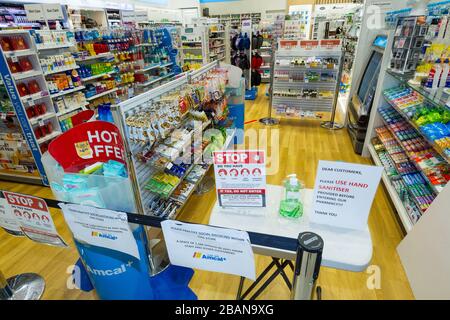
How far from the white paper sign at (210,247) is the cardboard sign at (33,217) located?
65cm

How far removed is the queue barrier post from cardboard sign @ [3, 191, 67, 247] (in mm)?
1059

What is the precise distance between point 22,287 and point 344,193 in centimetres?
255

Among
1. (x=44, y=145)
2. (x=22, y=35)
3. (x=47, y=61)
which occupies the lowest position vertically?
(x=44, y=145)

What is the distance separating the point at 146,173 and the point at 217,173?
135 centimetres

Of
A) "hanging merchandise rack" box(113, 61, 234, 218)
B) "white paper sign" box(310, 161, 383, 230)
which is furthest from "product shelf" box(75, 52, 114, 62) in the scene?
"white paper sign" box(310, 161, 383, 230)

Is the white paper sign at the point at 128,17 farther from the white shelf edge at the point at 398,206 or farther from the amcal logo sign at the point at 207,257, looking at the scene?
the amcal logo sign at the point at 207,257

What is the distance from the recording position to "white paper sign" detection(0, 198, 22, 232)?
1.32m

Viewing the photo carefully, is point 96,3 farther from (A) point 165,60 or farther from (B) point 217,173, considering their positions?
(B) point 217,173

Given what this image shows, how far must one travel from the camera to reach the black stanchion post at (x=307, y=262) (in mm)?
837

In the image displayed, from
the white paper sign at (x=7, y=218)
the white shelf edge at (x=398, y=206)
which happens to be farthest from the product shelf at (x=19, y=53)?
the white shelf edge at (x=398, y=206)

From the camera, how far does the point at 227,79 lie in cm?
390

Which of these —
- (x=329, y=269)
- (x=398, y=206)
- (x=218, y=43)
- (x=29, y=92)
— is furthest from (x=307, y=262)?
(x=218, y=43)

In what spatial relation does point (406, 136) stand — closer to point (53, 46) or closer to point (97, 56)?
point (53, 46)

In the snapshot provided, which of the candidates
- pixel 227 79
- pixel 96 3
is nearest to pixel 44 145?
pixel 227 79
